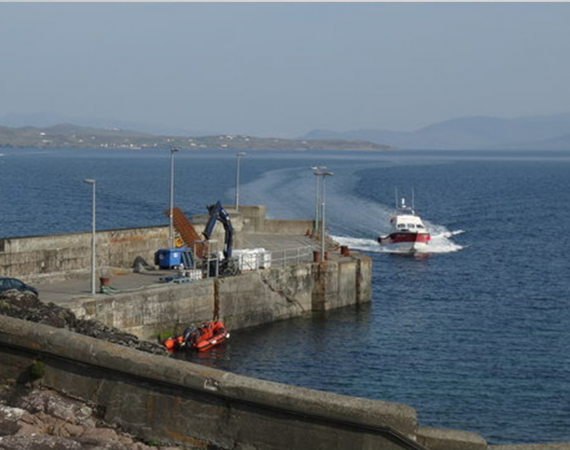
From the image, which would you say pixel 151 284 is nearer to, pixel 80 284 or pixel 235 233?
pixel 80 284

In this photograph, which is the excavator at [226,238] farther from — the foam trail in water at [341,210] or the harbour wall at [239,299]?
the foam trail in water at [341,210]

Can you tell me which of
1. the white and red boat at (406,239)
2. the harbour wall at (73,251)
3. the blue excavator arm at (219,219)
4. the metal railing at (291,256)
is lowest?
the white and red boat at (406,239)

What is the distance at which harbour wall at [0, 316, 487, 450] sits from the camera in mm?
14674

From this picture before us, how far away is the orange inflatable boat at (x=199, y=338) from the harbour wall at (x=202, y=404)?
24451 millimetres

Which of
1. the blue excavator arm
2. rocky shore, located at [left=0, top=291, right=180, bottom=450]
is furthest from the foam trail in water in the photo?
rocky shore, located at [left=0, top=291, right=180, bottom=450]

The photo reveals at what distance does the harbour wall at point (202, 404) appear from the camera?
578 inches

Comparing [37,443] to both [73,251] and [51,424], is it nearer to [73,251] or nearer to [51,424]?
[51,424]

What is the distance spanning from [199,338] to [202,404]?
26257 millimetres

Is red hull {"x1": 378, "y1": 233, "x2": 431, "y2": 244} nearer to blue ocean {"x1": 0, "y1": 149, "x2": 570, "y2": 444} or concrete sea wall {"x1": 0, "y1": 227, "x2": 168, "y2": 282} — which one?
blue ocean {"x1": 0, "y1": 149, "x2": 570, "y2": 444}

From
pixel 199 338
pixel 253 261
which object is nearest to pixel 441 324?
pixel 253 261

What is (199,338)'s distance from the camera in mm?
41625

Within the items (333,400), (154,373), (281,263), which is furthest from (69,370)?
(281,263)

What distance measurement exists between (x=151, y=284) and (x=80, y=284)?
132 inches

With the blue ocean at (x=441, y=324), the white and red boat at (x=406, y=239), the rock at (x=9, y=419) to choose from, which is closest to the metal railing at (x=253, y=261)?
the blue ocean at (x=441, y=324)
